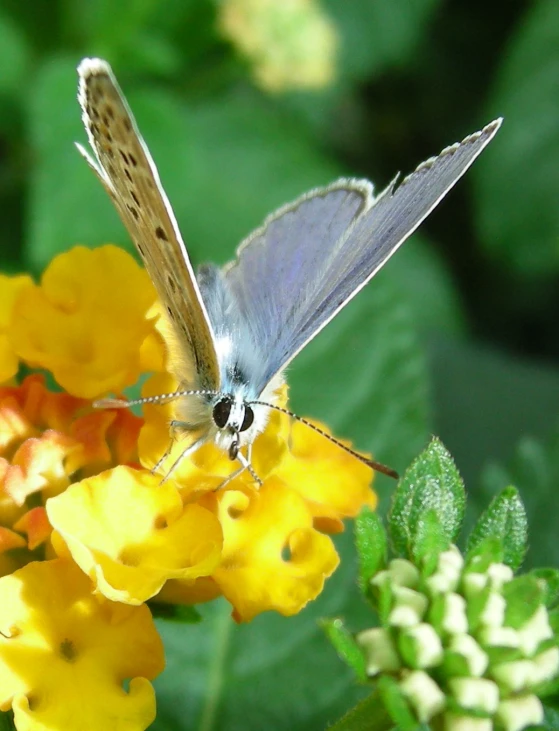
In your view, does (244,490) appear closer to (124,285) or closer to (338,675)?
(124,285)

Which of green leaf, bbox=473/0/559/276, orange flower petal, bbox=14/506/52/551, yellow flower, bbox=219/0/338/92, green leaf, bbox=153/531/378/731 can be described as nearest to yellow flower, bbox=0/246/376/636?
orange flower petal, bbox=14/506/52/551

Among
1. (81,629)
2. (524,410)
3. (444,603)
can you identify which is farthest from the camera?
(524,410)

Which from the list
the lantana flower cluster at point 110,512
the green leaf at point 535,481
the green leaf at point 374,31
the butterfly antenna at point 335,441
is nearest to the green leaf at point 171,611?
the lantana flower cluster at point 110,512

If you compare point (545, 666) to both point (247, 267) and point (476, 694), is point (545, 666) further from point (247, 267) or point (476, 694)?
point (247, 267)

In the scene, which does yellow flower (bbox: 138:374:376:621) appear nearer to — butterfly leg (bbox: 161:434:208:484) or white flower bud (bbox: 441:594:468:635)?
butterfly leg (bbox: 161:434:208:484)

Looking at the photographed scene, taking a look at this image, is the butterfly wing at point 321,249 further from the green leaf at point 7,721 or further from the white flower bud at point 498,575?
the green leaf at point 7,721

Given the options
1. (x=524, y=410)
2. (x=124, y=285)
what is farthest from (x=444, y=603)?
(x=524, y=410)
